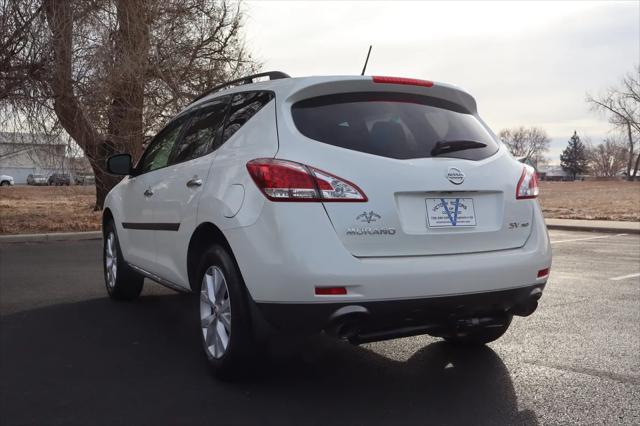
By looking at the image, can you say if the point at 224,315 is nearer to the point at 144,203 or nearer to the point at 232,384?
the point at 232,384

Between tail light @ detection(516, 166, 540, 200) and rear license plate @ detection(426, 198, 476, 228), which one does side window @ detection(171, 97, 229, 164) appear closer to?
rear license plate @ detection(426, 198, 476, 228)

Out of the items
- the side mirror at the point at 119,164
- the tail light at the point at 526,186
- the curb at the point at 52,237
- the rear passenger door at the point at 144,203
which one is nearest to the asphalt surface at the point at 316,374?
the rear passenger door at the point at 144,203

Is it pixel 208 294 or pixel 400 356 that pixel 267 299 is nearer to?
pixel 208 294

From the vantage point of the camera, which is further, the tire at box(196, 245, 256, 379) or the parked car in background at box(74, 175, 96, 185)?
the parked car in background at box(74, 175, 96, 185)

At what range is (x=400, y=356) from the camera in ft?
14.5

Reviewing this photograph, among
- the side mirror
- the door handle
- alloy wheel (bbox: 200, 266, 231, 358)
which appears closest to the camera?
alloy wheel (bbox: 200, 266, 231, 358)

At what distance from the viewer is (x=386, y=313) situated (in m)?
3.33

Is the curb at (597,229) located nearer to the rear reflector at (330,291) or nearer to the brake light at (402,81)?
the brake light at (402,81)

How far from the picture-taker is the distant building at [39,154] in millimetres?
12805

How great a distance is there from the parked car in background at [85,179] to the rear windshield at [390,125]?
1142 centimetres

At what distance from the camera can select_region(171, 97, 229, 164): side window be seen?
446cm

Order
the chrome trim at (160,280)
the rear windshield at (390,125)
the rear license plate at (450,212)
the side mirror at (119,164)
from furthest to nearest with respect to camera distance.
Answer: the side mirror at (119,164)
the chrome trim at (160,280)
the rear windshield at (390,125)
the rear license plate at (450,212)

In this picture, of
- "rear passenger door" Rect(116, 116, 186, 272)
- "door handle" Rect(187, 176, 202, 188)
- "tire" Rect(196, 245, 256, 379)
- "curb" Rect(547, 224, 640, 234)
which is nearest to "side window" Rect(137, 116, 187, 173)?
"rear passenger door" Rect(116, 116, 186, 272)

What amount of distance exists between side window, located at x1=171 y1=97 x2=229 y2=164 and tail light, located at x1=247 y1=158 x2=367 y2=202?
1.01 m
